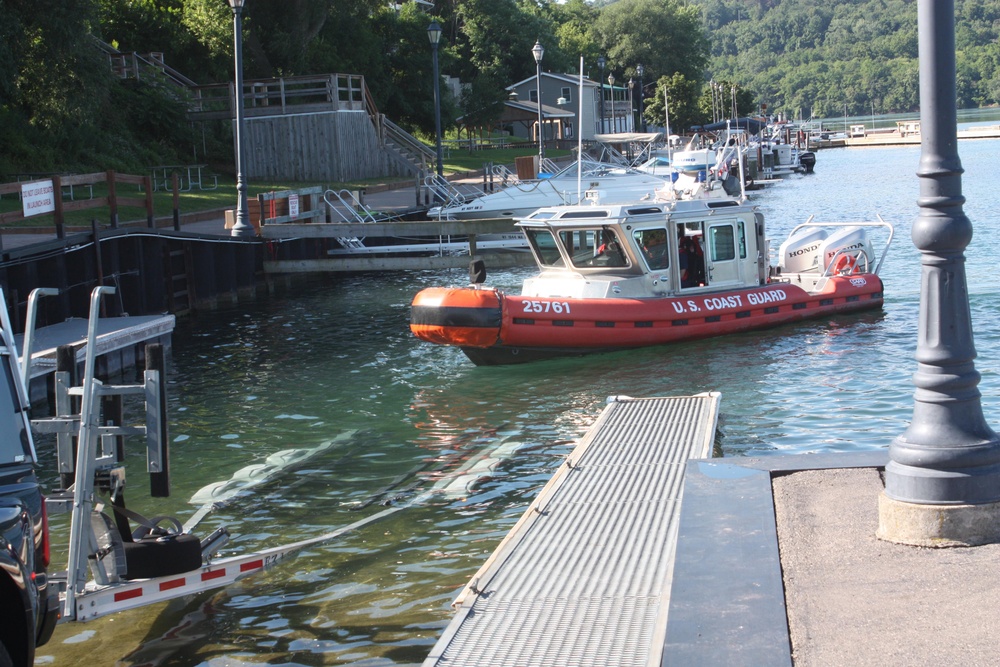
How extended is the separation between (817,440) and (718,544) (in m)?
6.57

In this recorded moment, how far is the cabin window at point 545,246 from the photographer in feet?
59.9

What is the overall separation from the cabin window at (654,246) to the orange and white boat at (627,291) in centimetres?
2

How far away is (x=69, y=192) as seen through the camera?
95.7 ft

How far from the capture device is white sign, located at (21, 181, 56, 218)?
1772cm

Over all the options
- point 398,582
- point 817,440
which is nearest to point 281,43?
point 817,440

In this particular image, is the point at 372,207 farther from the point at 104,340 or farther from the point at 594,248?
the point at 104,340

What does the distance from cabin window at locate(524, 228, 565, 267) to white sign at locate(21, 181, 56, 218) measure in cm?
768

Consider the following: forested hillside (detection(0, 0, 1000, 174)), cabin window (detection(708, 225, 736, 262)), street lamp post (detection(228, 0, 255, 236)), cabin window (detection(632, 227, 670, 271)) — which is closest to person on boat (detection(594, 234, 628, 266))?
cabin window (detection(632, 227, 670, 271))

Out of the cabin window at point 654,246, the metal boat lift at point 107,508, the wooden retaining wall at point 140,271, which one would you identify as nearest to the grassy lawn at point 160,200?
the wooden retaining wall at point 140,271

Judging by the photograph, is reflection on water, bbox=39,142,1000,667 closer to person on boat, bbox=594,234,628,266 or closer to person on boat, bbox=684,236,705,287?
person on boat, bbox=684,236,705,287

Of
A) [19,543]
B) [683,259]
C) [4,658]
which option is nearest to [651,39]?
[683,259]

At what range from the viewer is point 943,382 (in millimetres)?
6176

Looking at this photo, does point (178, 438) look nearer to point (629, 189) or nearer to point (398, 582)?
point (398, 582)

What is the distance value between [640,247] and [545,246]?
5.02ft
